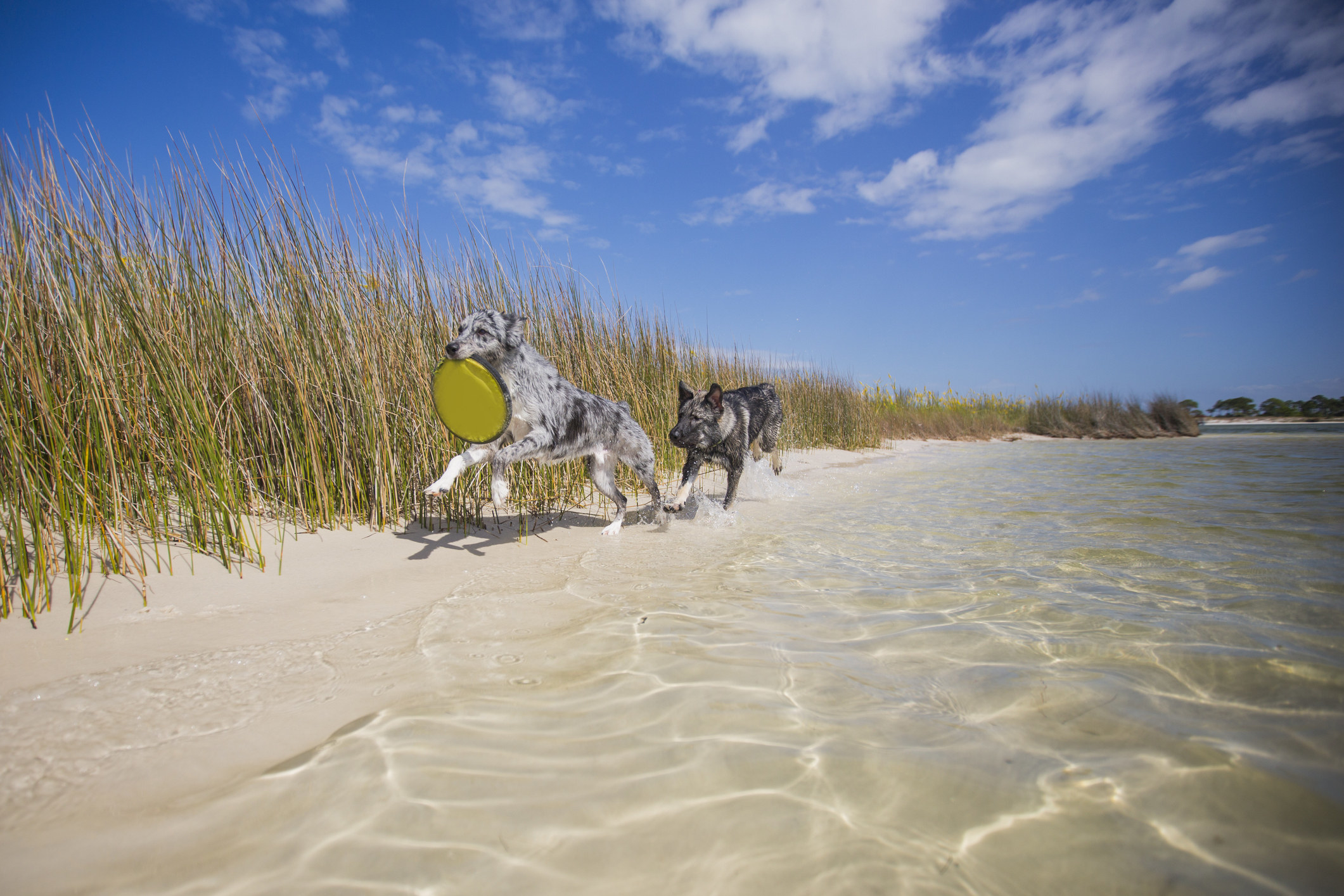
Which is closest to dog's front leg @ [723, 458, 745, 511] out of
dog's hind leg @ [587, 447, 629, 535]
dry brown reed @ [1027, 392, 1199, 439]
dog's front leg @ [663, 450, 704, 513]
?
dog's front leg @ [663, 450, 704, 513]

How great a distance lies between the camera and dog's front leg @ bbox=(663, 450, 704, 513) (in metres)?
5.41

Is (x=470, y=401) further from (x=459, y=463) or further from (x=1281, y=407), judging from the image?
(x=1281, y=407)

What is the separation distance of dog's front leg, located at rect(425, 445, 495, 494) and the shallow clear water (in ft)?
3.04

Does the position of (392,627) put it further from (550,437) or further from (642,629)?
(550,437)

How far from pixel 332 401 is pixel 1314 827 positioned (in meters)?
5.07

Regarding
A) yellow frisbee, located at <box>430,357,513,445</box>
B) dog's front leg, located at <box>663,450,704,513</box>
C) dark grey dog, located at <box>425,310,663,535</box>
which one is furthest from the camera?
dog's front leg, located at <box>663,450,704,513</box>

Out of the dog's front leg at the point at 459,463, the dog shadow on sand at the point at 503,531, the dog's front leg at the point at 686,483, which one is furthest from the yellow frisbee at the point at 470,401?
the dog's front leg at the point at 686,483

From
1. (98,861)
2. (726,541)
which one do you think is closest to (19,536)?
(98,861)

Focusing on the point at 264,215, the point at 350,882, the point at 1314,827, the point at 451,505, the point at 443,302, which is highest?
the point at 264,215

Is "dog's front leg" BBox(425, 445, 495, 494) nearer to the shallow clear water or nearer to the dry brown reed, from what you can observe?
the shallow clear water

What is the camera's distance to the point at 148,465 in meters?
3.43

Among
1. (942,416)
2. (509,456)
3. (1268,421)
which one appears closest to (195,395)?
(509,456)

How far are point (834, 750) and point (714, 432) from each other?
4.53 meters

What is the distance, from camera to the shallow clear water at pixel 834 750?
1.18m
